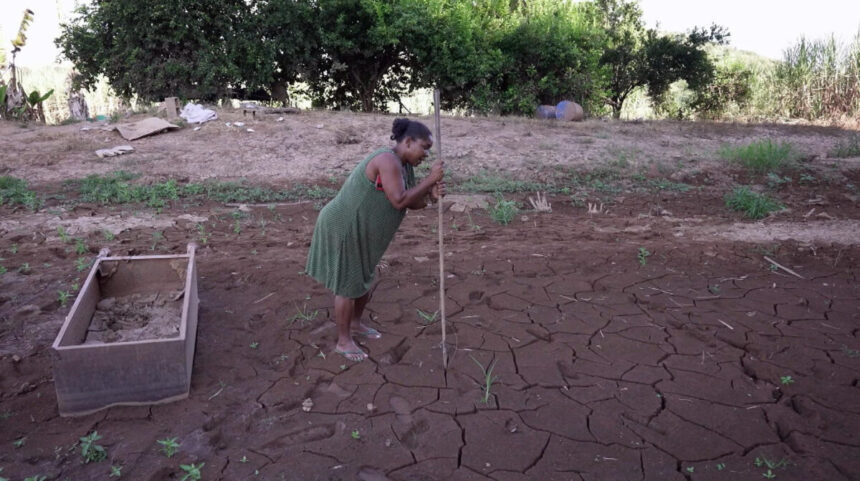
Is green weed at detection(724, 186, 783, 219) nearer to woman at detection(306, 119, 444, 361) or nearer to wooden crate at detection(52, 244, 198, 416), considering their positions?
woman at detection(306, 119, 444, 361)

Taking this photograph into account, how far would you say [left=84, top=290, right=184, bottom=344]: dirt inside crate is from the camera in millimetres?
3510

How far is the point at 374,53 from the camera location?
13250 millimetres

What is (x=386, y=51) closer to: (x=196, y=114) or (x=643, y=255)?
(x=196, y=114)

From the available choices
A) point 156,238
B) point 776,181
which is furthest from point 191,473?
point 776,181

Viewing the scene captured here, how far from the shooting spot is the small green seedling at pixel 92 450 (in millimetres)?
2570

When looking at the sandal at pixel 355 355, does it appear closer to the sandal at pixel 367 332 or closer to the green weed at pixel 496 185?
the sandal at pixel 367 332

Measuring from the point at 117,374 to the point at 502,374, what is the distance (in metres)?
1.95

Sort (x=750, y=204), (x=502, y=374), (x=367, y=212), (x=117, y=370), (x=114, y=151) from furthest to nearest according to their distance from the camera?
(x=114, y=151), (x=750, y=204), (x=502, y=374), (x=367, y=212), (x=117, y=370)

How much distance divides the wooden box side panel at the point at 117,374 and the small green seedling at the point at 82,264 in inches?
81.2

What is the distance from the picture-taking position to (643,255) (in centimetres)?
504

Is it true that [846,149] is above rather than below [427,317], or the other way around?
above

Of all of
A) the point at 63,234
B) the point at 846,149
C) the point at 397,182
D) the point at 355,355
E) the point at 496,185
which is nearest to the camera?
the point at 397,182

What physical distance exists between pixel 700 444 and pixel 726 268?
2.55 meters

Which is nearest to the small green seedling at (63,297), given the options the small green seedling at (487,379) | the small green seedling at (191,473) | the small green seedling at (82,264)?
the small green seedling at (82,264)
